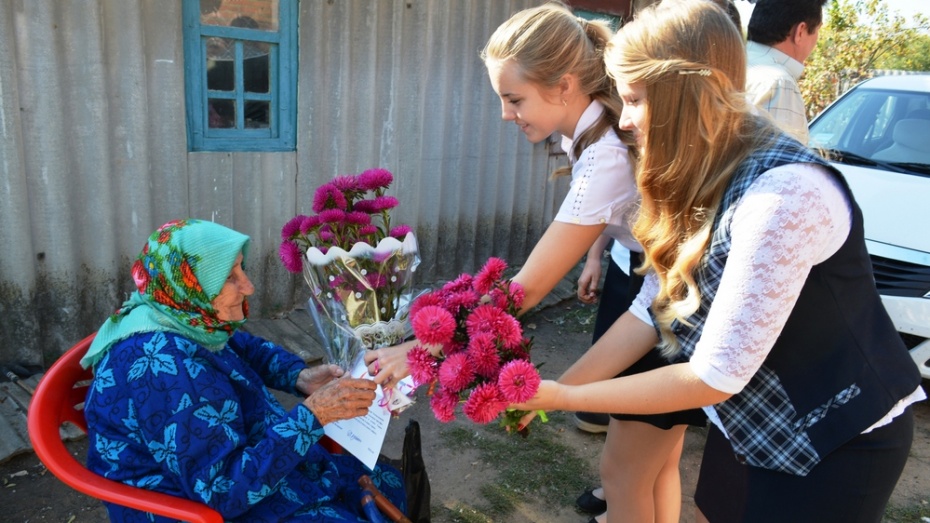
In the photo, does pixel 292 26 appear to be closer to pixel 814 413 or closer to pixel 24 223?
pixel 24 223

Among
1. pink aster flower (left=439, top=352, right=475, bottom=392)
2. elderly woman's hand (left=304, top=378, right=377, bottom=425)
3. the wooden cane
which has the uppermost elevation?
pink aster flower (left=439, top=352, right=475, bottom=392)

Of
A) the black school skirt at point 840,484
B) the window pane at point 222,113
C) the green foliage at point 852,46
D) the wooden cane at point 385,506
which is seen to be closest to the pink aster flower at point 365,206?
the wooden cane at point 385,506

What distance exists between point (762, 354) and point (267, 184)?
Result: 11.1ft

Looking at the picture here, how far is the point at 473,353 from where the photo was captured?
1.42m

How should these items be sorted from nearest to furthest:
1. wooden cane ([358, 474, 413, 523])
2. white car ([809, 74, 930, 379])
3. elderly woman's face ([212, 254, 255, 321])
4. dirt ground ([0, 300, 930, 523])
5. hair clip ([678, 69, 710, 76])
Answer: hair clip ([678, 69, 710, 76])
elderly woman's face ([212, 254, 255, 321])
wooden cane ([358, 474, 413, 523])
dirt ground ([0, 300, 930, 523])
white car ([809, 74, 930, 379])

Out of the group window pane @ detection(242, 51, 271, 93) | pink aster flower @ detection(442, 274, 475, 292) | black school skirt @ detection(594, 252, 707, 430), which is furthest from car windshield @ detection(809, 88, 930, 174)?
pink aster flower @ detection(442, 274, 475, 292)

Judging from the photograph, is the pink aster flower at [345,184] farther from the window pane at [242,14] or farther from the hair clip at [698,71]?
the window pane at [242,14]

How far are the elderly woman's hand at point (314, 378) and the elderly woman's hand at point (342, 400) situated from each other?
384mm

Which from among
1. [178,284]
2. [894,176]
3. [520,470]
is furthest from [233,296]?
[894,176]

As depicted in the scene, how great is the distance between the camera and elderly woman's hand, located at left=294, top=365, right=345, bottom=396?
222 cm

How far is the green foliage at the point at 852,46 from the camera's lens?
11500mm

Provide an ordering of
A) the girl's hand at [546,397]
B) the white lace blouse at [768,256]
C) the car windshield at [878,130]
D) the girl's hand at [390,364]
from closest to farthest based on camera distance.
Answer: the white lace blouse at [768,256] → the girl's hand at [546,397] → the girl's hand at [390,364] → the car windshield at [878,130]

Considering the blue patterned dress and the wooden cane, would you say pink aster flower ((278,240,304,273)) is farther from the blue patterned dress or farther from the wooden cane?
the wooden cane

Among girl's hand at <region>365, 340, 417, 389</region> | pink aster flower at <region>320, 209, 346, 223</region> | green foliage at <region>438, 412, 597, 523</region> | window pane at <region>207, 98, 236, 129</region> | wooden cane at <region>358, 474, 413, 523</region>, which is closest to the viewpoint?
girl's hand at <region>365, 340, 417, 389</region>
